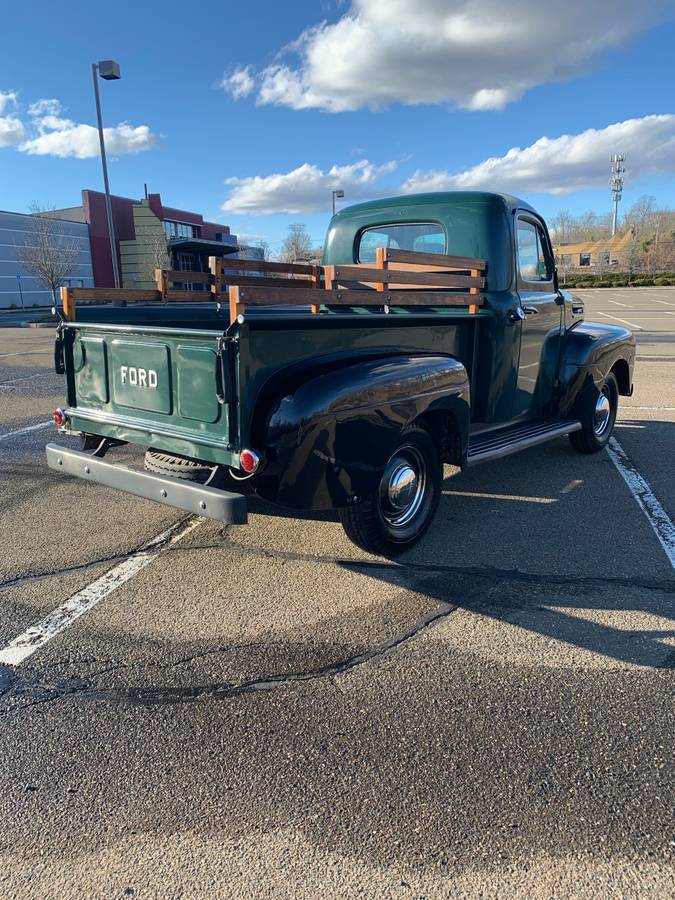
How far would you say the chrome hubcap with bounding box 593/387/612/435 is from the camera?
6254 millimetres

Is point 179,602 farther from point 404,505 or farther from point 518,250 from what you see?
point 518,250

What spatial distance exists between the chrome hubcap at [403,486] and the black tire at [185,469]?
0.94m

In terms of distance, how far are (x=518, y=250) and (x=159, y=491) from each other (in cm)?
350

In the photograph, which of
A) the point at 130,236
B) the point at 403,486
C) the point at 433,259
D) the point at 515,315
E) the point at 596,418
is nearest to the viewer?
the point at 403,486

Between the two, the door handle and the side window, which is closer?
the door handle

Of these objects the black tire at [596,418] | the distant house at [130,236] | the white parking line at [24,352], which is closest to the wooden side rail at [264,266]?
the black tire at [596,418]

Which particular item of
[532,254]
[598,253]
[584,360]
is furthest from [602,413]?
[598,253]

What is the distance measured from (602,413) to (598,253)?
82.0 metres

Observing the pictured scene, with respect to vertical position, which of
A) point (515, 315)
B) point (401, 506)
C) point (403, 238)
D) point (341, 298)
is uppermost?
point (403, 238)

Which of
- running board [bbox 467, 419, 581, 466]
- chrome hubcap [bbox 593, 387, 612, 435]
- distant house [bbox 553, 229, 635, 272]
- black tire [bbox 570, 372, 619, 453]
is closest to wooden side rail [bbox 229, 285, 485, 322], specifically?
running board [bbox 467, 419, 581, 466]

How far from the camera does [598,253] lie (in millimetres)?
79625

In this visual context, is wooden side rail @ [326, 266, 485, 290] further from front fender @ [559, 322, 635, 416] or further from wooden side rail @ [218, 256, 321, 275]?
front fender @ [559, 322, 635, 416]

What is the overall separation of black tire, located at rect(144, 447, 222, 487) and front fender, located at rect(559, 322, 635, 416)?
361 cm

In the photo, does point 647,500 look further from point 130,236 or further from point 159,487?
point 130,236
